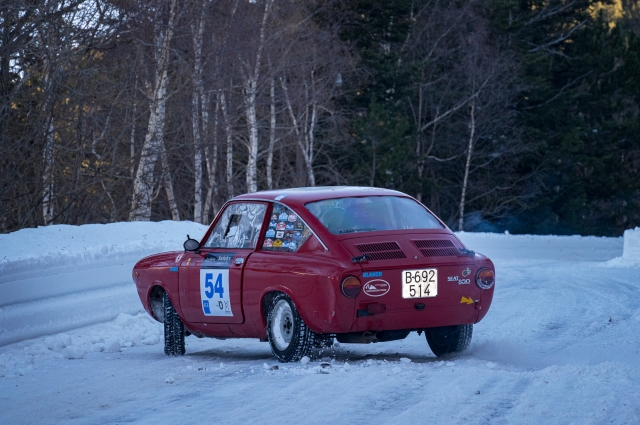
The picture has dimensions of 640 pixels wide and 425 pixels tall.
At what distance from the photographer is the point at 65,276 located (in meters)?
11.4

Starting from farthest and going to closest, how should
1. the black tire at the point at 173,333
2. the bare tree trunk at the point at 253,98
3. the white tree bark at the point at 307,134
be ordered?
the white tree bark at the point at 307,134
the bare tree trunk at the point at 253,98
the black tire at the point at 173,333

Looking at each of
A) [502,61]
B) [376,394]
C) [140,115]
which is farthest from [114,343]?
[502,61]

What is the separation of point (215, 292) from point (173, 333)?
2.70 ft

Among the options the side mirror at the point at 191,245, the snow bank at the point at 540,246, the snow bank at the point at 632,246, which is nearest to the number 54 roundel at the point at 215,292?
the side mirror at the point at 191,245

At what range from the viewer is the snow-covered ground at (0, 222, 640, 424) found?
19.8 ft

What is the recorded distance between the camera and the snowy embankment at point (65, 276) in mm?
10344

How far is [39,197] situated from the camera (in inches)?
749

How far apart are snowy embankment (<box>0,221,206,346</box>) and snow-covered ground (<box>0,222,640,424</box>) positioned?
2 centimetres

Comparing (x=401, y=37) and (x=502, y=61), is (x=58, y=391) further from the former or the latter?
(x=502, y=61)

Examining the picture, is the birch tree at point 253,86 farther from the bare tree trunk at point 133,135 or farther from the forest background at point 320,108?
the bare tree trunk at point 133,135

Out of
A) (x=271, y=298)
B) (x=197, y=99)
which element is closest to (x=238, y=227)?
(x=271, y=298)

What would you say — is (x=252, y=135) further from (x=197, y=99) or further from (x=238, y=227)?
(x=238, y=227)

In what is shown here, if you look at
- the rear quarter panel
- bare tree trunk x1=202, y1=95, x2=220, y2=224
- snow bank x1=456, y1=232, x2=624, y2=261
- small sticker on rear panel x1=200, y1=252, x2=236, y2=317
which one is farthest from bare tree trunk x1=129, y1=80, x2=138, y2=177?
small sticker on rear panel x1=200, y1=252, x2=236, y2=317

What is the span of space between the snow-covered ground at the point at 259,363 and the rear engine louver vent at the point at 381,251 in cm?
84
